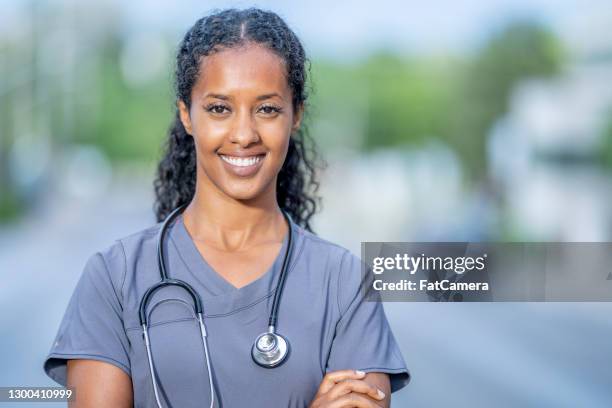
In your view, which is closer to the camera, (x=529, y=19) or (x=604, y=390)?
(x=604, y=390)

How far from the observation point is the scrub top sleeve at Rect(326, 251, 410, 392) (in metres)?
2.13

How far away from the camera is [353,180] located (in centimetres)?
4422

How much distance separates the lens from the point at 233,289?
7.06 feet

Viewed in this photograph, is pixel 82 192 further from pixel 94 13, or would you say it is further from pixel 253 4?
pixel 253 4

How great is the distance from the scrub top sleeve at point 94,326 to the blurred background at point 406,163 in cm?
64

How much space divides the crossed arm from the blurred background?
0.81 metres

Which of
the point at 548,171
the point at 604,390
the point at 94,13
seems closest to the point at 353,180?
the point at 548,171

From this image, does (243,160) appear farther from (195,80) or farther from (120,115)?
(120,115)

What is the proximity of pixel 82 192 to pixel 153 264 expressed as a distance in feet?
170

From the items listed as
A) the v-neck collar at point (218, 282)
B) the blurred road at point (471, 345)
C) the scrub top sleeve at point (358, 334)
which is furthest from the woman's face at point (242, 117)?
the blurred road at point (471, 345)

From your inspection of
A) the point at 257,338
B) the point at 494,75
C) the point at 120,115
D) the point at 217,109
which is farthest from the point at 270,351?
the point at 120,115

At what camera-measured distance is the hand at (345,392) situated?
2.04 meters

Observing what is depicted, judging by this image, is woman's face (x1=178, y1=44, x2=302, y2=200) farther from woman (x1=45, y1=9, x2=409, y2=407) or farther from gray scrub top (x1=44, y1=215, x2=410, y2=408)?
gray scrub top (x1=44, y1=215, x2=410, y2=408)

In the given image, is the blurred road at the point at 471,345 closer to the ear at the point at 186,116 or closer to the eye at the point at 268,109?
the ear at the point at 186,116
